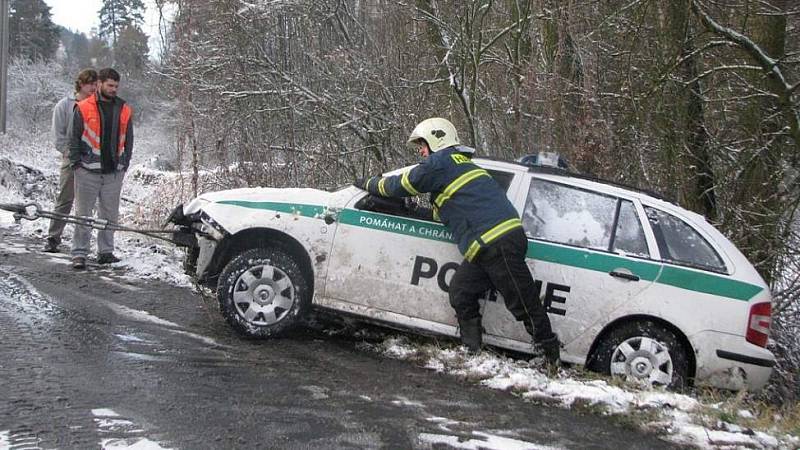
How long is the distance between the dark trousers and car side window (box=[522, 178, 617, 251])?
1.06ft

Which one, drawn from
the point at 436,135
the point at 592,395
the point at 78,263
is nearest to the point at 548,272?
the point at 592,395

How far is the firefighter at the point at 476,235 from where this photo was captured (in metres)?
5.06

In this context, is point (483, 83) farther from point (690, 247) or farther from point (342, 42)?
point (690, 247)

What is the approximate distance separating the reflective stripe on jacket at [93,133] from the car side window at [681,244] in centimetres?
564

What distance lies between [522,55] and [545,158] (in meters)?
4.67

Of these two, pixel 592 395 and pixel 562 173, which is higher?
pixel 562 173

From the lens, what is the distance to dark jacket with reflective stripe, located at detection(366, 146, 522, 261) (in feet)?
16.8

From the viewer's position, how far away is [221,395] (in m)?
4.25

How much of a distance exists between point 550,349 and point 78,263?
5.17 m

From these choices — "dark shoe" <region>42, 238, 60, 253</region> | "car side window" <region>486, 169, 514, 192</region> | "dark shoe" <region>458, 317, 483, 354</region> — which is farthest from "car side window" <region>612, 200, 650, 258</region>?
"dark shoe" <region>42, 238, 60, 253</region>

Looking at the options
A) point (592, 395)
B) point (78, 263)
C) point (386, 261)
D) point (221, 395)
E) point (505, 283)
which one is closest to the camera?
point (221, 395)

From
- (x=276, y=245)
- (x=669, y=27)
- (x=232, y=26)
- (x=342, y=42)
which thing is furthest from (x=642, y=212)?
(x=232, y=26)

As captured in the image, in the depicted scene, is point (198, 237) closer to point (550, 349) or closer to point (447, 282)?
point (447, 282)

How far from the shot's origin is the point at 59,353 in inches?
190
